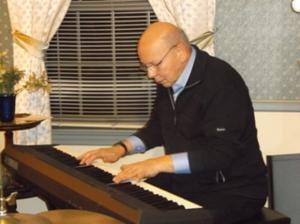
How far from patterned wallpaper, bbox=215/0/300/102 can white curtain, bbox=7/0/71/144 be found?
994 millimetres

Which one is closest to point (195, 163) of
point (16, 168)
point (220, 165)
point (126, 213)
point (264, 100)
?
point (220, 165)

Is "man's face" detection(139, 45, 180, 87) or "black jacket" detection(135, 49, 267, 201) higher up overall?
"man's face" detection(139, 45, 180, 87)

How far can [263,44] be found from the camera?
3422 mm

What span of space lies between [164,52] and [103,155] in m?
0.56

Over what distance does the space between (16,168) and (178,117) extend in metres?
0.76

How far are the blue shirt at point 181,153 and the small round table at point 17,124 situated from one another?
57 centimetres

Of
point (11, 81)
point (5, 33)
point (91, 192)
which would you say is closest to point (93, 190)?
point (91, 192)

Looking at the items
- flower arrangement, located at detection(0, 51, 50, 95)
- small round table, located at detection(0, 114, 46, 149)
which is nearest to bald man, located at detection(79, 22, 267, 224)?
small round table, located at detection(0, 114, 46, 149)

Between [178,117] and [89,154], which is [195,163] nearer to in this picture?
[178,117]

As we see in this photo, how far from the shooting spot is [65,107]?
385cm

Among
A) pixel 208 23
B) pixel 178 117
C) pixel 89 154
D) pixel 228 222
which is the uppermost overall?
pixel 208 23

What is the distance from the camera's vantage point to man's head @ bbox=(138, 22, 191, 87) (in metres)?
2.47

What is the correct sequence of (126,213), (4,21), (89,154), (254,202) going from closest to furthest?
(126,213), (254,202), (89,154), (4,21)

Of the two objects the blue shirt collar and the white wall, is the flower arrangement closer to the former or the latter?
the blue shirt collar
